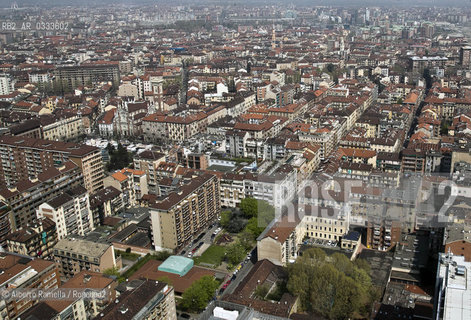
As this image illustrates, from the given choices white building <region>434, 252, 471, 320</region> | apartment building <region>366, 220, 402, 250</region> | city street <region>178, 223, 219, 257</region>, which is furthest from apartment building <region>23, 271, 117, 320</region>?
apartment building <region>366, 220, 402, 250</region>

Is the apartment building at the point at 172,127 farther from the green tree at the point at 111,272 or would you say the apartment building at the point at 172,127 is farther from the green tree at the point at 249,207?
the green tree at the point at 111,272

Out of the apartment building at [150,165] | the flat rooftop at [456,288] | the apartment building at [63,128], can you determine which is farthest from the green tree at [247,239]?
the apartment building at [63,128]

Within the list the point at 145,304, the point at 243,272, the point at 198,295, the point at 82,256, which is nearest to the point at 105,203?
the point at 82,256

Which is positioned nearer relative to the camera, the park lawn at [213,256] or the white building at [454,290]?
the white building at [454,290]

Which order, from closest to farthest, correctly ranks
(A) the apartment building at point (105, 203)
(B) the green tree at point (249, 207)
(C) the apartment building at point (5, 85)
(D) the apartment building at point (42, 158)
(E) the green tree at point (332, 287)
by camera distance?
1. (E) the green tree at point (332, 287)
2. (B) the green tree at point (249, 207)
3. (A) the apartment building at point (105, 203)
4. (D) the apartment building at point (42, 158)
5. (C) the apartment building at point (5, 85)

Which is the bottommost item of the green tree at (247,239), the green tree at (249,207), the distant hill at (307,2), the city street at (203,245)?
the city street at (203,245)

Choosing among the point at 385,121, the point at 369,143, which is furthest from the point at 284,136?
the point at 385,121
